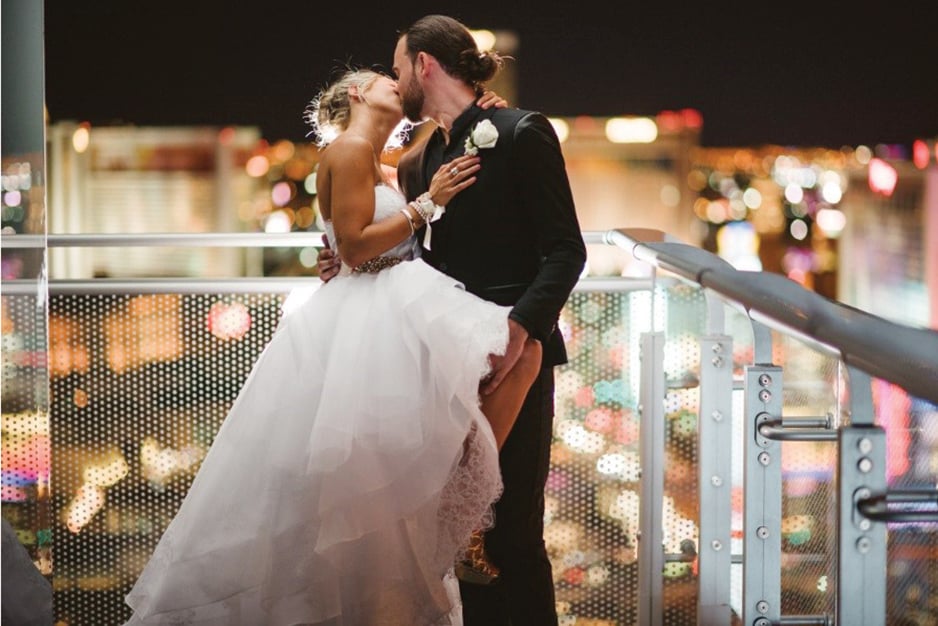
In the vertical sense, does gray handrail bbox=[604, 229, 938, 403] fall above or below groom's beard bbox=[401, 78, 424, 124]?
below

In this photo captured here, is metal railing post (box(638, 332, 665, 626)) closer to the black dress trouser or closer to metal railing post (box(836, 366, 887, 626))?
the black dress trouser

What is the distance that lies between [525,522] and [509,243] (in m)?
0.56

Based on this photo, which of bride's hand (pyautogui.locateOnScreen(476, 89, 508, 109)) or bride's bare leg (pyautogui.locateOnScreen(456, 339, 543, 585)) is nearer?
bride's bare leg (pyautogui.locateOnScreen(456, 339, 543, 585))

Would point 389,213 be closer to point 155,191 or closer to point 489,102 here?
point 489,102

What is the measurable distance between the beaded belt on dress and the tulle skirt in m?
0.03

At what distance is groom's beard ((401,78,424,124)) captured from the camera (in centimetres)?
242

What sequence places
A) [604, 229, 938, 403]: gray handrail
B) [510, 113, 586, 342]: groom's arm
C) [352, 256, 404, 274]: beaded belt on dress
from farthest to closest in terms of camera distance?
[352, 256, 404, 274]: beaded belt on dress → [510, 113, 586, 342]: groom's arm → [604, 229, 938, 403]: gray handrail

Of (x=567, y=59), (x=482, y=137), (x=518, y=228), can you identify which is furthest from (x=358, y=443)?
(x=567, y=59)

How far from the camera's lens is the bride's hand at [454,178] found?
230 centimetres

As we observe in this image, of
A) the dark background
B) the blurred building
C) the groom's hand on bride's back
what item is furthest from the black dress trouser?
the blurred building

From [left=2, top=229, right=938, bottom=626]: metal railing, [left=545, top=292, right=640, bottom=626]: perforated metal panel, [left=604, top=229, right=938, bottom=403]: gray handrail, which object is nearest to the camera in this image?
[left=604, top=229, right=938, bottom=403]: gray handrail

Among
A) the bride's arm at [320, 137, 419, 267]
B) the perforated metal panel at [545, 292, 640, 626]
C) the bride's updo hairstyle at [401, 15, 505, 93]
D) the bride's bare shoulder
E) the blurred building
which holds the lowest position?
the perforated metal panel at [545, 292, 640, 626]

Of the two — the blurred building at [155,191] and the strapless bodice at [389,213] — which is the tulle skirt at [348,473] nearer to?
the strapless bodice at [389,213]

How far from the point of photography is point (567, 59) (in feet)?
39.8
